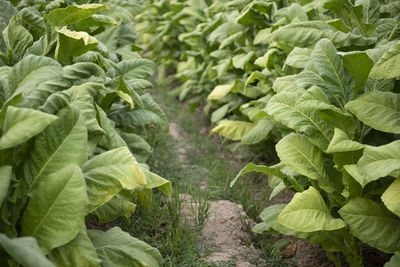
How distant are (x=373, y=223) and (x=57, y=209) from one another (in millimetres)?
1595

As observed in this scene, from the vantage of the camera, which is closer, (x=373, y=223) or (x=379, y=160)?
(x=379, y=160)

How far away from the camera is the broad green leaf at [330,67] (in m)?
2.57

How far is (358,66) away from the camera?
2.49 meters

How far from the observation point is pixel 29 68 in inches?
81.0

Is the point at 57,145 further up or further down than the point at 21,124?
further down

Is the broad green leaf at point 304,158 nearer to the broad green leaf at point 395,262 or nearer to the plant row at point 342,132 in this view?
the plant row at point 342,132

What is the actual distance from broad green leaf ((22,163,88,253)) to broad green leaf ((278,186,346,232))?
109cm

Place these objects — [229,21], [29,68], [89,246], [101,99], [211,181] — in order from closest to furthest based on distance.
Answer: [89,246] → [29,68] → [101,99] → [211,181] → [229,21]

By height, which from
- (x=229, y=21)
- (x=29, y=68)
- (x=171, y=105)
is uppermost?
(x=29, y=68)

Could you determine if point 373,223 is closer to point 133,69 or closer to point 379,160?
point 379,160

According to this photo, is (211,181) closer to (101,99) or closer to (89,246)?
(101,99)

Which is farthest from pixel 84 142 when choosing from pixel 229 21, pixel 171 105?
pixel 171 105

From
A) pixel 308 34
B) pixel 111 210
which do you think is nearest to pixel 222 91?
pixel 308 34

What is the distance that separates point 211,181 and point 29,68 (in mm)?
2253
